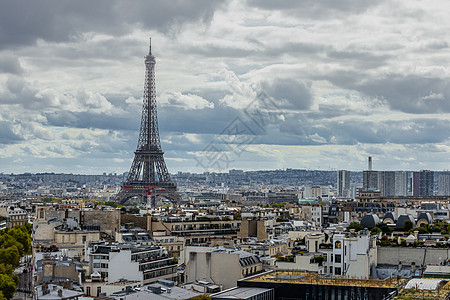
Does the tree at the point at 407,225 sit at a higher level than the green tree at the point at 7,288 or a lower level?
higher

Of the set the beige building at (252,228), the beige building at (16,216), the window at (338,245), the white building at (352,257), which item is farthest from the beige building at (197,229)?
the beige building at (16,216)

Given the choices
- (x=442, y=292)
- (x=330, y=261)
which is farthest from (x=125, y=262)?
(x=442, y=292)

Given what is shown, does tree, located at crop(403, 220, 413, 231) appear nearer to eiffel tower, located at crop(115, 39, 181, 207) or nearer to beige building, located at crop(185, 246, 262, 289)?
beige building, located at crop(185, 246, 262, 289)

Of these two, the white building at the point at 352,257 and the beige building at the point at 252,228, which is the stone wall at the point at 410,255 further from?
the beige building at the point at 252,228

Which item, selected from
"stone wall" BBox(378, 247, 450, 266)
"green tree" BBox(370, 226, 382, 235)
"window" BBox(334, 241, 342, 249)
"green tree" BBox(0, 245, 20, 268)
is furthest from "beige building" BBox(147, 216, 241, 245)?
"window" BBox(334, 241, 342, 249)

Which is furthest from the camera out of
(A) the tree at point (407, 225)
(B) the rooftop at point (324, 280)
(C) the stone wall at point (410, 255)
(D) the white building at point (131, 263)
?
(A) the tree at point (407, 225)

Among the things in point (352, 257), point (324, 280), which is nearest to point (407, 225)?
point (352, 257)

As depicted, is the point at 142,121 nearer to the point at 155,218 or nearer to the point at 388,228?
the point at 155,218

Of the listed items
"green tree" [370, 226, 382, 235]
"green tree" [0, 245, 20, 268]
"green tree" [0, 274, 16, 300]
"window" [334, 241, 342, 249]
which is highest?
"green tree" [370, 226, 382, 235]
